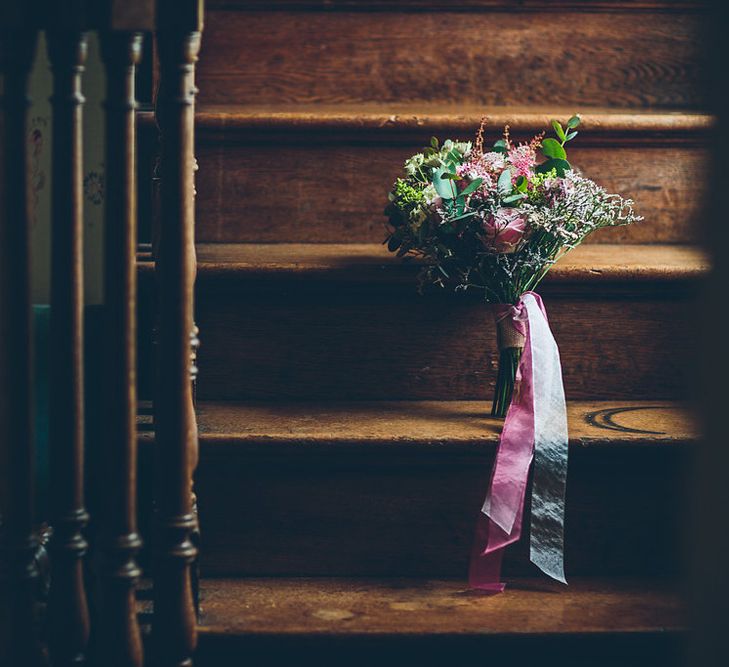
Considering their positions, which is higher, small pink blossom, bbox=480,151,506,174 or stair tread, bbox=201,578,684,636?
small pink blossom, bbox=480,151,506,174

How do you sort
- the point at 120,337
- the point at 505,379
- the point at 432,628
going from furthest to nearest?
the point at 505,379
the point at 432,628
the point at 120,337

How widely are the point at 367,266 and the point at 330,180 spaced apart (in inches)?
10.8

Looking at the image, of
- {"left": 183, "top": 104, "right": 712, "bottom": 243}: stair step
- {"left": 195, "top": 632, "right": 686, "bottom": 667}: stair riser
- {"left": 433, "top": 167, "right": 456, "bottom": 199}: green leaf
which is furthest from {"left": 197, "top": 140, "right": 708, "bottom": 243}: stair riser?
{"left": 195, "top": 632, "right": 686, "bottom": 667}: stair riser

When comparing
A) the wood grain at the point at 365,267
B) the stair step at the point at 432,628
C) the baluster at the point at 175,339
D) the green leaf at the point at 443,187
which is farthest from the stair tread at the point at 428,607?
the green leaf at the point at 443,187

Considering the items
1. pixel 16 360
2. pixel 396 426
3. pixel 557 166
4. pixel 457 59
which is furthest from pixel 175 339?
pixel 457 59

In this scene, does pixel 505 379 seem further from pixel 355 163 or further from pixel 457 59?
pixel 457 59

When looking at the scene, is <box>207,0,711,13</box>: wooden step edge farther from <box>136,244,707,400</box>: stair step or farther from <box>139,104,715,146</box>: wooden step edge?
<box>136,244,707,400</box>: stair step

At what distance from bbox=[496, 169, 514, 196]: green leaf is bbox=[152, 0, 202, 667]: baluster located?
0.48 meters

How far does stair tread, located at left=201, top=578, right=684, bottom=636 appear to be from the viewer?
131 centimetres

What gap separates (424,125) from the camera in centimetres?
174

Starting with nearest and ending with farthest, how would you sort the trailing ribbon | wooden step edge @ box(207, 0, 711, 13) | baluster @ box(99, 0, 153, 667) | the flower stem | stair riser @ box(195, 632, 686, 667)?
baluster @ box(99, 0, 153, 667), stair riser @ box(195, 632, 686, 667), the trailing ribbon, the flower stem, wooden step edge @ box(207, 0, 711, 13)

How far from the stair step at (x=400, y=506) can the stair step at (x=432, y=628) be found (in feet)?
0.26

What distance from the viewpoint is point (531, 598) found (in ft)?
4.66

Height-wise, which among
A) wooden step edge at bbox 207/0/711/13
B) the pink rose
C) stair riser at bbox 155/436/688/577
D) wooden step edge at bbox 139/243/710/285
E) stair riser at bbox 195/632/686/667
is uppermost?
wooden step edge at bbox 207/0/711/13
